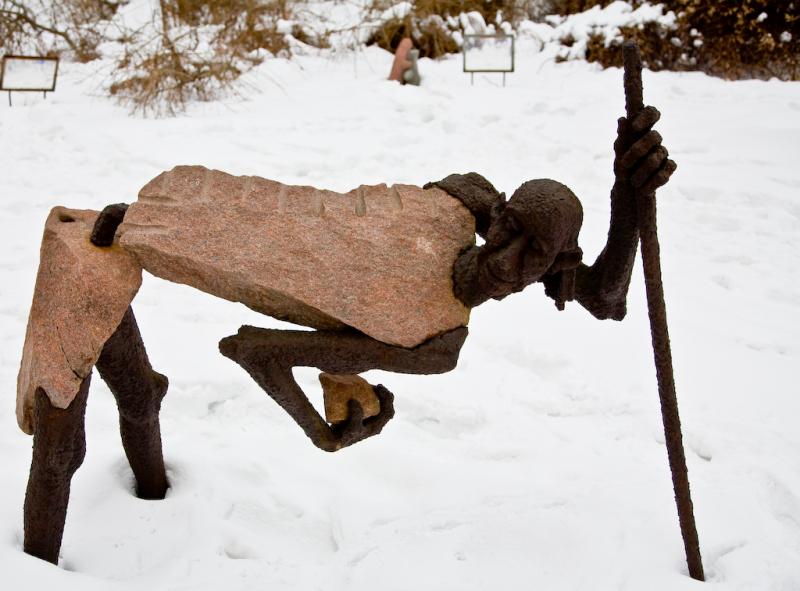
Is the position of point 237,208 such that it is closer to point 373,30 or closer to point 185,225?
point 185,225

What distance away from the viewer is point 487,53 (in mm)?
5371

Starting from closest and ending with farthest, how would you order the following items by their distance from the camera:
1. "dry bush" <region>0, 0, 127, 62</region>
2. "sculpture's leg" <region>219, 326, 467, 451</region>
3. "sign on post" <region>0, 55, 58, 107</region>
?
"sculpture's leg" <region>219, 326, 467, 451</region>
"sign on post" <region>0, 55, 58, 107</region>
"dry bush" <region>0, 0, 127, 62</region>

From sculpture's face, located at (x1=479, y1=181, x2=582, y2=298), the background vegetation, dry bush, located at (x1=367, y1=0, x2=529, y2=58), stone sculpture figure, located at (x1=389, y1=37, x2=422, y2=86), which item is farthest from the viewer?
dry bush, located at (x1=367, y1=0, x2=529, y2=58)

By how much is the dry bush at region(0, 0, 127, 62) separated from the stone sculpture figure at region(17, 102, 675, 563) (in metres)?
4.72

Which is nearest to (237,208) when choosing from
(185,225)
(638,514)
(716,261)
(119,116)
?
(185,225)

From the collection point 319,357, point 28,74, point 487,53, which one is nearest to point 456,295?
point 319,357

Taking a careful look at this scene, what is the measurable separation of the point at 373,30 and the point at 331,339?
4830 millimetres

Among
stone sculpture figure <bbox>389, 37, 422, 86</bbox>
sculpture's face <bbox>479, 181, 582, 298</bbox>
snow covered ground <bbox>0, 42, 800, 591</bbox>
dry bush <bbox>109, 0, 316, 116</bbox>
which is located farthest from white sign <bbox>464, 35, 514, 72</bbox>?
sculpture's face <bbox>479, 181, 582, 298</bbox>

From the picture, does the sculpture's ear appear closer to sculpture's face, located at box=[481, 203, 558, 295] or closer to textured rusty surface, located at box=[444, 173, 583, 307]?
textured rusty surface, located at box=[444, 173, 583, 307]

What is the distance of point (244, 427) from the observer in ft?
8.73

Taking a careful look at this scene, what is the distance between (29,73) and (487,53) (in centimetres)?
277

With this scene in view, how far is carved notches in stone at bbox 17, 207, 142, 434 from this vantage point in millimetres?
1777

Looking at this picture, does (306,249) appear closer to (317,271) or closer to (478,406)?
(317,271)

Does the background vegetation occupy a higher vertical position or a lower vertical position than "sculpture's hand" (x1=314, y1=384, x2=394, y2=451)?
higher
